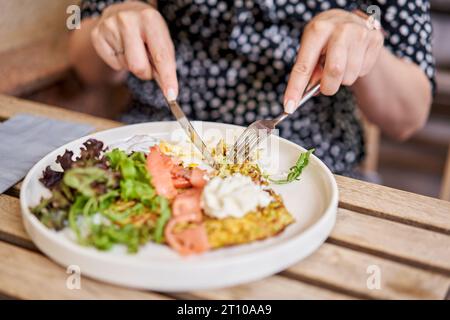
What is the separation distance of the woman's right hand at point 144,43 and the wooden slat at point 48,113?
145mm

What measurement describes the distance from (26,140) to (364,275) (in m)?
0.69

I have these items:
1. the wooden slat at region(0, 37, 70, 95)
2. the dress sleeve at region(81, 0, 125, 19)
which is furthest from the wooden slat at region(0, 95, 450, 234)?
the wooden slat at region(0, 37, 70, 95)

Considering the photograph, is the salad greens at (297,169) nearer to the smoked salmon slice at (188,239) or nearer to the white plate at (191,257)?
the white plate at (191,257)

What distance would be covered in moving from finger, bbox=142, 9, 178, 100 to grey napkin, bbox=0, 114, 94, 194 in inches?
7.9

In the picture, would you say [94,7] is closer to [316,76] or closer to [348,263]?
[316,76]

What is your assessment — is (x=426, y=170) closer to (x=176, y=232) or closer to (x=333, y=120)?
(x=333, y=120)

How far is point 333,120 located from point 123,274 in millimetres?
845

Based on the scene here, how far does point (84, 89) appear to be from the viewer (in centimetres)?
185

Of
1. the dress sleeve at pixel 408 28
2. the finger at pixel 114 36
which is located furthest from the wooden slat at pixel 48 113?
the dress sleeve at pixel 408 28

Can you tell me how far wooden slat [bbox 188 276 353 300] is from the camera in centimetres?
66

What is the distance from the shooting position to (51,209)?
0.74 metres

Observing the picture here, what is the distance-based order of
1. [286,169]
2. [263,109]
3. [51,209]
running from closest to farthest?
[51,209]
[286,169]
[263,109]

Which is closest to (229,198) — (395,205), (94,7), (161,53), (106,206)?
(106,206)
